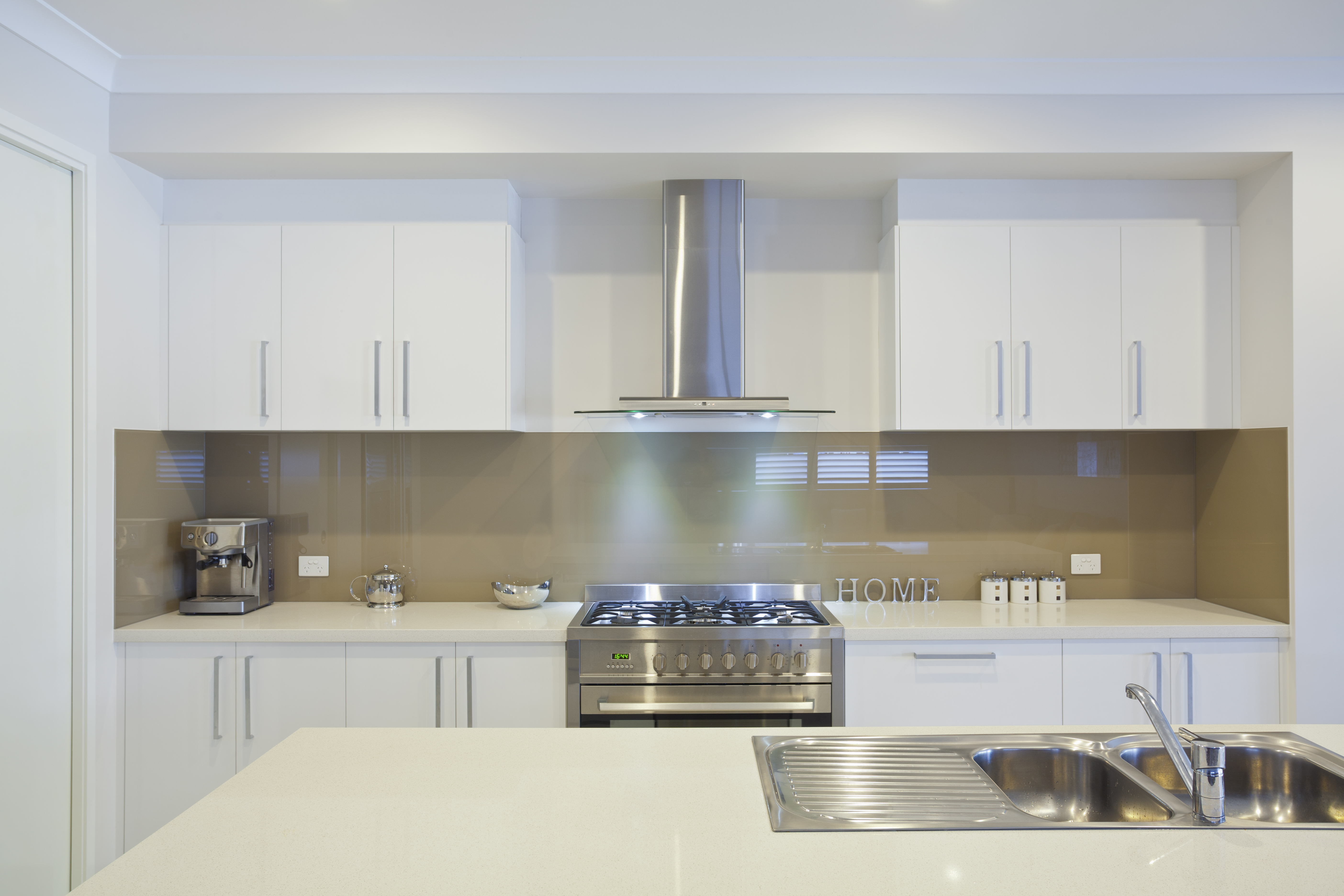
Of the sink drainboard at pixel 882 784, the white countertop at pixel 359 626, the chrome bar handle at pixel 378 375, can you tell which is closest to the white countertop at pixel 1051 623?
the white countertop at pixel 359 626

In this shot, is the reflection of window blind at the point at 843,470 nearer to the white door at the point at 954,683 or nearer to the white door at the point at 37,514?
the white door at the point at 954,683

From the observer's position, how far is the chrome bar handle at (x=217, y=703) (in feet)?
8.89

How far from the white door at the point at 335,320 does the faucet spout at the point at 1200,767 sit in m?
2.46

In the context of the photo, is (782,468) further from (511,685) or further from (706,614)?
(511,685)

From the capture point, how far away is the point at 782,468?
10.8 feet

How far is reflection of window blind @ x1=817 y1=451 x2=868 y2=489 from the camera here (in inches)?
129

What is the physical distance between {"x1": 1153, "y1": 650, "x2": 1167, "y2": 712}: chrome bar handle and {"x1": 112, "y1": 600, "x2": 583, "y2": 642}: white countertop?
1958 millimetres

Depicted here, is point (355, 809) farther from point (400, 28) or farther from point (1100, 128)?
point (1100, 128)

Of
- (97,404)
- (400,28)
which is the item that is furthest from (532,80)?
(97,404)

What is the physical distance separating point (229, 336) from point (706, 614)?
1.96 metres

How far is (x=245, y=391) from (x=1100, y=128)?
3.04m

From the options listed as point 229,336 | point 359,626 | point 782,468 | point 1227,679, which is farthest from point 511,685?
point 1227,679

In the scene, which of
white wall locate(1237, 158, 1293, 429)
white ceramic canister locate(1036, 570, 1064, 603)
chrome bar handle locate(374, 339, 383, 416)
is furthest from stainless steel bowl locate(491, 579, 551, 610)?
white wall locate(1237, 158, 1293, 429)

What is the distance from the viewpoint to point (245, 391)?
9.55 feet
